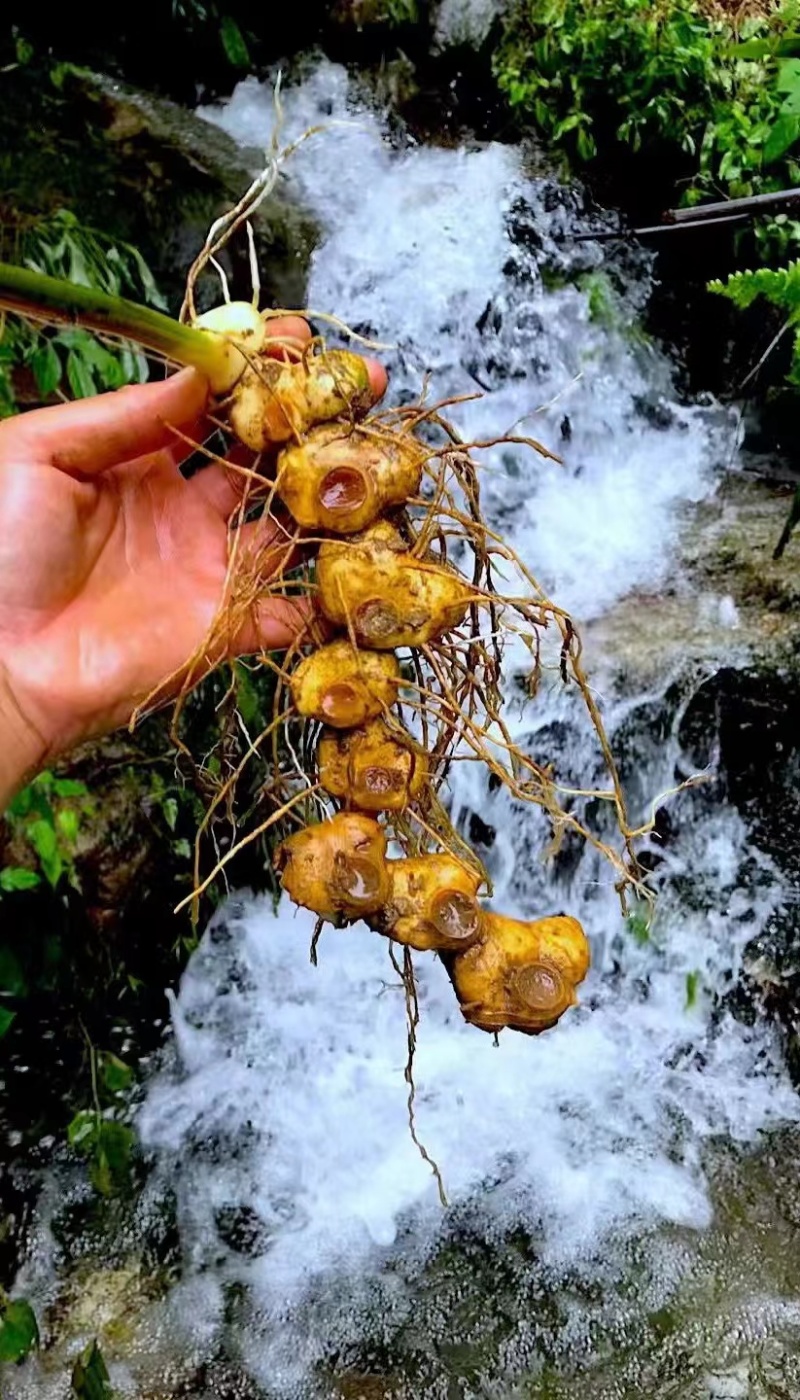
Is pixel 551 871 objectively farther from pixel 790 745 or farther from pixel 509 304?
pixel 509 304

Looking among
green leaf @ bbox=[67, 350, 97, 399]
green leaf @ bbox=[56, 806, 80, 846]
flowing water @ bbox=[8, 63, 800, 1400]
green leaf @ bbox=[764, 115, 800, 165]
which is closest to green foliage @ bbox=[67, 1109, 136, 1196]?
flowing water @ bbox=[8, 63, 800, 1400]

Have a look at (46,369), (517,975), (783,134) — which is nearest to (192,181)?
(46,369)

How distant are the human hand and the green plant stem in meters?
0.05

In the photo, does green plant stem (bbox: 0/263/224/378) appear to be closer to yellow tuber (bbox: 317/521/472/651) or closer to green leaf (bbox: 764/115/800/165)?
yellow tuber (bbox: 317/521/472/651)

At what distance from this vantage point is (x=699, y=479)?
4.18 meters

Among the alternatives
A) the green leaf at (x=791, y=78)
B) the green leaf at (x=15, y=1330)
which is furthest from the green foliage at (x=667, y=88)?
the green leaf at (x=15, y=1330)

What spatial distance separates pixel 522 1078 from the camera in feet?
9.72

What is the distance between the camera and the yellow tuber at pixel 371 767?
4.61 ft

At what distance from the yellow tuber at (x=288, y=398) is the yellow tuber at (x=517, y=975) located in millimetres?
719

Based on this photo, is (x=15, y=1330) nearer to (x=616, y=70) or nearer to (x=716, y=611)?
(x=716, y=611)

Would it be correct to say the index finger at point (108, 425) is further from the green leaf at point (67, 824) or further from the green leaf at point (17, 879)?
the green leaf at point (67, 824)

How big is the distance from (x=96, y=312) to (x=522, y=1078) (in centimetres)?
242

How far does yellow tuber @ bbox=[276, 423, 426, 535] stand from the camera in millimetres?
1399

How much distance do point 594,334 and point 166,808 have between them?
2793 mm
